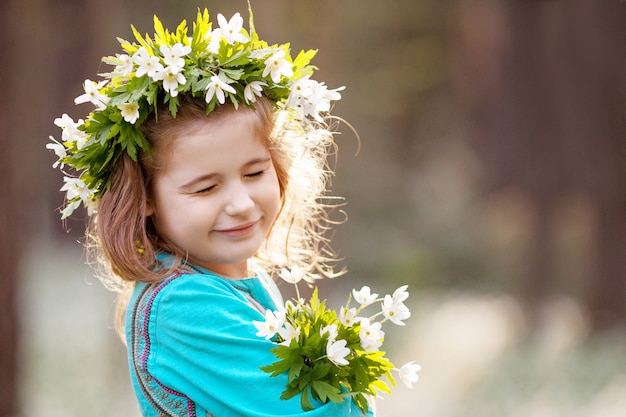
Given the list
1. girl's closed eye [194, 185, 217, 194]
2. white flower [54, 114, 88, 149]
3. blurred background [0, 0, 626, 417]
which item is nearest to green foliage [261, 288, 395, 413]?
girl's closed eye [194, 185, 217, 194]

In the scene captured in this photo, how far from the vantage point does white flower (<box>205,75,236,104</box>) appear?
2.18m

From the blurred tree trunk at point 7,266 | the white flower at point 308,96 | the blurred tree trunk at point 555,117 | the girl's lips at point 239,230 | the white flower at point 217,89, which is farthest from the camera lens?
the blurred tree trunk at point 555,117

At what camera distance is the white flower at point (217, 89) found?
2.18 m

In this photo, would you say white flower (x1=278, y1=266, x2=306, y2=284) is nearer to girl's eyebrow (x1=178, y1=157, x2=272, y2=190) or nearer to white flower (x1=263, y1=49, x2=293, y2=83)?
girl's eyebrow (x1=178, y1=157, x2=272, y2=190)

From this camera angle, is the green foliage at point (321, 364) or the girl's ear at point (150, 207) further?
the girl's ear at point (150, 207)

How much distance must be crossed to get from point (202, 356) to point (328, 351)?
292mm

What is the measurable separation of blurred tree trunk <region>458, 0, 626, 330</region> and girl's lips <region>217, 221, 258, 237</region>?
6704 millimetres

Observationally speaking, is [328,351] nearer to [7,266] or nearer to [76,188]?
[76,188]

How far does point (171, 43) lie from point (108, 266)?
62 cm

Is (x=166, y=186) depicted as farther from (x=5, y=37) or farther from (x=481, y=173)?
(x=481, y=173)

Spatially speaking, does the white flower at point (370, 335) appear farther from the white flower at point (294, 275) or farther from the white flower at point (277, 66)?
the white flower at point (277, 66)

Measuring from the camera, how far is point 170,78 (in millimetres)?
2207

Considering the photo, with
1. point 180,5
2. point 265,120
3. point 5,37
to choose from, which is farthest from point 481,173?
point 265,120

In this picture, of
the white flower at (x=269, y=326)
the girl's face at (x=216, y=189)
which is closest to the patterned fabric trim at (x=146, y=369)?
the girl's face at (x=216, y=189)
